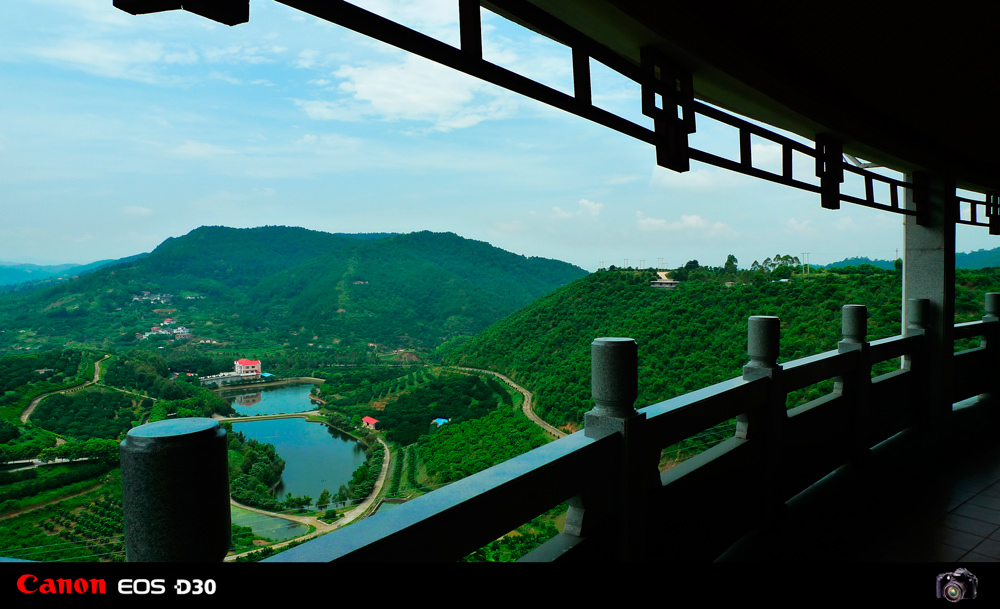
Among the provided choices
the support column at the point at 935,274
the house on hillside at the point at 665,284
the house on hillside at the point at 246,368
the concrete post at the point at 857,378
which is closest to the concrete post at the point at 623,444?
the concrete post at the point at 857,378

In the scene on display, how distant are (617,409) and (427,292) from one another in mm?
34983

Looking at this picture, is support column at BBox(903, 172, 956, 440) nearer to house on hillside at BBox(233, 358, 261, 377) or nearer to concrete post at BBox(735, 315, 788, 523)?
concrete post at BBox(735, 315, 788, 523)

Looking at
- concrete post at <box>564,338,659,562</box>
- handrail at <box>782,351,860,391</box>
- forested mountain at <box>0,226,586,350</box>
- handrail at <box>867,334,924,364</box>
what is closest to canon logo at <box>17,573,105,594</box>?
concrete post at <box>564,338,659,562</box>

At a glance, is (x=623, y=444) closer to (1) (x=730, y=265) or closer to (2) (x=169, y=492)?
(2) (x=169, y=492)

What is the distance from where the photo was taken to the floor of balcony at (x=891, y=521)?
294cm

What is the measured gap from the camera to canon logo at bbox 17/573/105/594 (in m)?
0.88

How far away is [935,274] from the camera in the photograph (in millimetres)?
4980

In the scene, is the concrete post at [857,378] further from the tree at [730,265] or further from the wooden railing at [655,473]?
the tree at [730,265]

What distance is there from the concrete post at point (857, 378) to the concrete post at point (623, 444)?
2643mm

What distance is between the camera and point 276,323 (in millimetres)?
24250

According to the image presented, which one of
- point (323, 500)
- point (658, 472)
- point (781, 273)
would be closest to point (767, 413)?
point (658, 472)

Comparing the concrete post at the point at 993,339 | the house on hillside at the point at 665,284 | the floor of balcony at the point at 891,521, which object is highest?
the house on hillside at the point at 665,284

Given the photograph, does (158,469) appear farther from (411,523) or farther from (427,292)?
(427,292)

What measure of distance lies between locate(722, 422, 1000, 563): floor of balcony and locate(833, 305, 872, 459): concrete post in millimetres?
294
